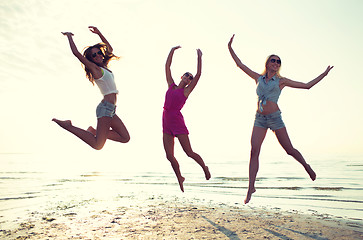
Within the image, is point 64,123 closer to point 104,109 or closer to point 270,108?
point 104,109

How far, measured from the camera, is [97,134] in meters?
5.89

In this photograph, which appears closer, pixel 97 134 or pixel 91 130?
pixel 97 134

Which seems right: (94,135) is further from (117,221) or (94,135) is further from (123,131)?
(117,221)

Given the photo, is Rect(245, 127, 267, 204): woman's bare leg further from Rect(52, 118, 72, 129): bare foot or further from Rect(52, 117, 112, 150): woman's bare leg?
Rect(52, 118, 72, 129): bare foot

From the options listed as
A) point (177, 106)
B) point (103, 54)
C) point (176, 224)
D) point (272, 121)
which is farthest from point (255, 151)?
point (103, 54)

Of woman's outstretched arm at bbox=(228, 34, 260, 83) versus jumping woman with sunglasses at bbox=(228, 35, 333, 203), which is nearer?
jumping woman with sunglasses at bbox=(228, 35, 333, 203)

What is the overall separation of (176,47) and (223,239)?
4234 millimetres

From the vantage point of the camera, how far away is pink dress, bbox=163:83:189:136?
→ 6762 millimetres

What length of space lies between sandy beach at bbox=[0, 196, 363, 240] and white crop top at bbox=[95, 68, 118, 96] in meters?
2.81

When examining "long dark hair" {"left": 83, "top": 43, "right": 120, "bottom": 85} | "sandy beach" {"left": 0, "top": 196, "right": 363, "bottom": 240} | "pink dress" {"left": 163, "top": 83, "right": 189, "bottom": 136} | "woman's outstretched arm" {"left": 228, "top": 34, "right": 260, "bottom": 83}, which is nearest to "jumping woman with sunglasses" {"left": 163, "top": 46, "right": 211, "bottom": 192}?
"pink dress" {"left": 163, "top": 83, "right": 189, "bottom": 136}

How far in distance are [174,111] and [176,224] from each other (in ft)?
8.17

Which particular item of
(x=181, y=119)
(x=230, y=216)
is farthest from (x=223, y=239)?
(x=181, y=119)

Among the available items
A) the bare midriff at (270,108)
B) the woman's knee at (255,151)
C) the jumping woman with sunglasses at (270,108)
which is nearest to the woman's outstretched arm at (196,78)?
the jumping woman with sunglasses at (270,108)

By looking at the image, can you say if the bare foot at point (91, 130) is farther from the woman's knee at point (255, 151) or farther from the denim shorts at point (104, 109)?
the woman's knee at point (255, 151)
